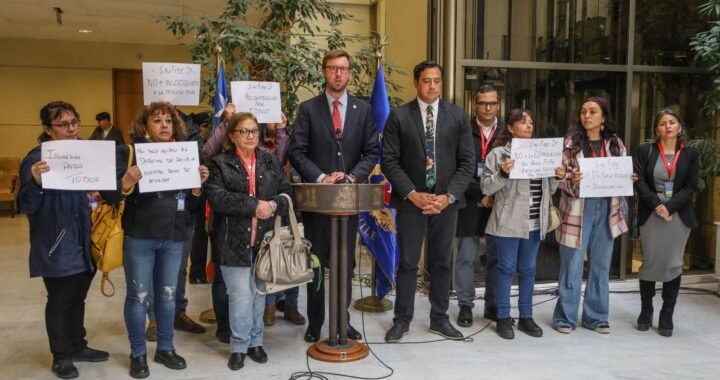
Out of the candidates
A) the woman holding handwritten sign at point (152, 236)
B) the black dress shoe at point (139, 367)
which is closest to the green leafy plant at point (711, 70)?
the woman holding handwritten sign at point (152, 236)

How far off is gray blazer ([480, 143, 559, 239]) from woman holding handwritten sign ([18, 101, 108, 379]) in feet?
7.84

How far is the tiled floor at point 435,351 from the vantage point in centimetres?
341

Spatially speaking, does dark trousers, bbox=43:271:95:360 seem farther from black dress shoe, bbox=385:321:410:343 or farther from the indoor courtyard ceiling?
the indoor courtyard ceiling

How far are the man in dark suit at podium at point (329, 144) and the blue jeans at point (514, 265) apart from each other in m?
1.01

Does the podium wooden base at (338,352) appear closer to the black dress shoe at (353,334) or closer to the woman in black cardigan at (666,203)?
the black dress shoe at (353,334)

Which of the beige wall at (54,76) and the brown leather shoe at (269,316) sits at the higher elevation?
the beige wall at (54,76)

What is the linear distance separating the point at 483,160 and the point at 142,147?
2275 millimetres

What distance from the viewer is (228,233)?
3338 mm

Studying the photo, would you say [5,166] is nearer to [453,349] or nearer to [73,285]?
[73,285]

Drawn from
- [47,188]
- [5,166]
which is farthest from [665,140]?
[5,166]

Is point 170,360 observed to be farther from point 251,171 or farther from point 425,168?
point 425,168

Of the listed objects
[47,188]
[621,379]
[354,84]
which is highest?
[354,84]

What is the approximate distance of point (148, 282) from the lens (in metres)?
3.27

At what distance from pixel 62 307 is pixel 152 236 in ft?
2.05
